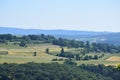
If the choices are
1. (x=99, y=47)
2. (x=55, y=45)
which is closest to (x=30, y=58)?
(x=55, y=45)

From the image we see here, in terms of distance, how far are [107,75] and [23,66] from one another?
26198 millimetres

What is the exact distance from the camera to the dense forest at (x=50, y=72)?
330 feet

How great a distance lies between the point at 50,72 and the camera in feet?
348

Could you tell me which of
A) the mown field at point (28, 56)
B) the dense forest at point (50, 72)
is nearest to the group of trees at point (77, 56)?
the mown field at point (28, 56)

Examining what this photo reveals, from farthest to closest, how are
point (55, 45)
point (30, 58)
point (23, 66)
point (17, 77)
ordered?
1. point (55, 45)
2. point (30, 58)
3. point (23, 66)
4. point (17, 77)

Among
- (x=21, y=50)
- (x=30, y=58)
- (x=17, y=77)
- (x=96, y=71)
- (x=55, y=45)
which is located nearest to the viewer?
(x=17, y=77)

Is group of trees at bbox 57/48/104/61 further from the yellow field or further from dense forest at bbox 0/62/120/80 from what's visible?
dense forest at bbox 0/62/120/80

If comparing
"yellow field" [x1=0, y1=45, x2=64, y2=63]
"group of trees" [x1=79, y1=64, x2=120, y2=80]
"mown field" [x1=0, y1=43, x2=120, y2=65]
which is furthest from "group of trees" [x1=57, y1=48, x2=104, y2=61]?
"group of trees" [x1=79, y1=64, x2=120, y2=80]

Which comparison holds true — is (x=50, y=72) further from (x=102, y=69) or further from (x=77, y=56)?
(x=77, y=56)

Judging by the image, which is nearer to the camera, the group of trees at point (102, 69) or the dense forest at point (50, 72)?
the dense forest at point (50, 72)

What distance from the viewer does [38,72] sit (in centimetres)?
10450

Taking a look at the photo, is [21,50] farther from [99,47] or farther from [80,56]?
[99,47]

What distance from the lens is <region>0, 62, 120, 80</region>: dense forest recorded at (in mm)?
100494

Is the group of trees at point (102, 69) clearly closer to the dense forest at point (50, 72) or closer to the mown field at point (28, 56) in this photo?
the dense forest at point (50, 72)
